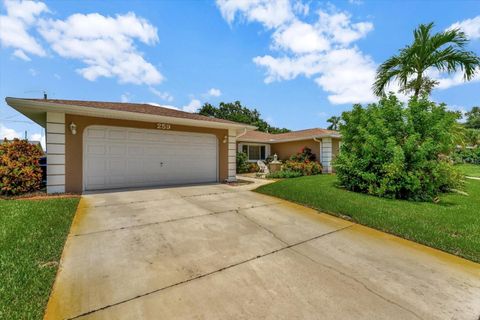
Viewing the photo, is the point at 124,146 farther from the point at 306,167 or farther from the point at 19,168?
the point at 306,167

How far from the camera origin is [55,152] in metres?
6.82

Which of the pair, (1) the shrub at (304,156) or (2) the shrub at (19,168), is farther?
(1) the shrub at (304,156)

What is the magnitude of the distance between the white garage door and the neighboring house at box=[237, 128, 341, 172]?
15.5 feet

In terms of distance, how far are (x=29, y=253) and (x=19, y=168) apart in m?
5.59

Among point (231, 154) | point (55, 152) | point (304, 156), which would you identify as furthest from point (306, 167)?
point (55, 152)

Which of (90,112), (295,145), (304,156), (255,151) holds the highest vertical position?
(90,112)

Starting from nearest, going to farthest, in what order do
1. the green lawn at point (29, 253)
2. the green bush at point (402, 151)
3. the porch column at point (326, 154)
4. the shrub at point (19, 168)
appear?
the green lawn at point (29, 253) < the green bush at point (402, 151) < the shrub at point (19, 168) < the porch column at point (326, 154)

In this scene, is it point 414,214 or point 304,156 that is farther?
point 304,156

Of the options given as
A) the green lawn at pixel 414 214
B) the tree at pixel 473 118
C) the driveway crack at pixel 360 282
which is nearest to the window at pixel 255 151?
the green lawn at pixel 414 214

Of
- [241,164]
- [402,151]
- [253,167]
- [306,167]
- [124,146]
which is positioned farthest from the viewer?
[253,167]

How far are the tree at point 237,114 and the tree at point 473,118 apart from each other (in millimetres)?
41434

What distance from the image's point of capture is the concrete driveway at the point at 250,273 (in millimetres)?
2016

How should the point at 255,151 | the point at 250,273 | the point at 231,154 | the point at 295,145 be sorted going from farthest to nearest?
the point at 255,151, the point at 295,145, the point at 231,154, the point at 250,273

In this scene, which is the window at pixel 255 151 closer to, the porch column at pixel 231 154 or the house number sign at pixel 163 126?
the porch column at pixel 231 154
